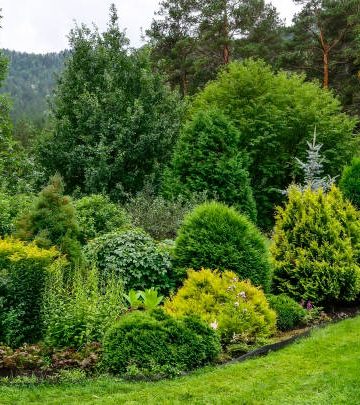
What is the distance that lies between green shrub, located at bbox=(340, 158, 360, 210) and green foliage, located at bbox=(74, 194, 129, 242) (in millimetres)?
6354

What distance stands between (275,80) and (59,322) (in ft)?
50.0

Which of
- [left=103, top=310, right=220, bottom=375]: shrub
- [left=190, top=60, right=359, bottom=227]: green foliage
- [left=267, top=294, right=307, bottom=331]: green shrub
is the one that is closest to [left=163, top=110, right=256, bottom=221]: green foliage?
[left=190, top=60, right=359, bottom=227]: green foliage

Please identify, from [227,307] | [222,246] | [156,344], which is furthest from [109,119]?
[156,344]

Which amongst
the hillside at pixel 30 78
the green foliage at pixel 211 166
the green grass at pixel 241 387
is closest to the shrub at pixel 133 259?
the green grass at pixel 241 387

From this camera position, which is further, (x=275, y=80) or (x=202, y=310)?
(x=275, y=80)

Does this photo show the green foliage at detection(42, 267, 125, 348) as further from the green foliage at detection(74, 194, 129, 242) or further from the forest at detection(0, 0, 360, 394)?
the green foliage at detection(74, 194, 129, 242)

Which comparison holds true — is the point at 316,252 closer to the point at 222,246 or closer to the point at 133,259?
the point at 222,246

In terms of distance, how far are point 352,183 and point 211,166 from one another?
12.9ft

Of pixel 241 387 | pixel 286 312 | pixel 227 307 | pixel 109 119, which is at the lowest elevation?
pixel 241 387

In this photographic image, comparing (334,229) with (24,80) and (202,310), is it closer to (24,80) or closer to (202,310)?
(202,310)

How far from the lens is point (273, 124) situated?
17484 millimetres

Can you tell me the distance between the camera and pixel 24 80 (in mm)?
81688

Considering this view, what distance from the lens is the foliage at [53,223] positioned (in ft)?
24.3

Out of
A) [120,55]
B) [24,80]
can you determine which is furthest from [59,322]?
[24,80]
